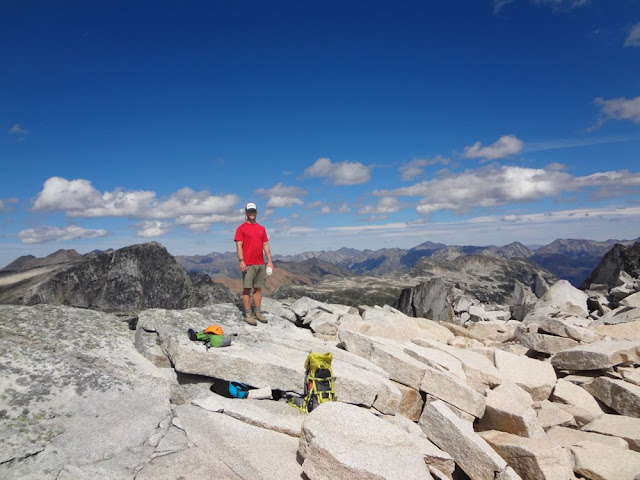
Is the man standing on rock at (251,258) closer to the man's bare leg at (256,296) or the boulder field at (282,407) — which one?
the man's bare leg at (256,296)

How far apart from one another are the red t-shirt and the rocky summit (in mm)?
1928

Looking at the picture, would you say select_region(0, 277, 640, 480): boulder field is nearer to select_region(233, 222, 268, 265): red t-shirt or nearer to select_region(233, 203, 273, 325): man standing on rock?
select_region(233, 203, 273, 325): man standing on rock

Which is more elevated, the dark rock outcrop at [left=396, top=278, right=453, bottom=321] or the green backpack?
the green backpack

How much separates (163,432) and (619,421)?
9777mm

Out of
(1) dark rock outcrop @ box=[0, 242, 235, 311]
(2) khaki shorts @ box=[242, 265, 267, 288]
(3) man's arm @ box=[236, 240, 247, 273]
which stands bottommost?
(1) dark rock outcrop @ box=[0, 242, 235, 311]

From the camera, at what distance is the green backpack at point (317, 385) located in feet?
25.3

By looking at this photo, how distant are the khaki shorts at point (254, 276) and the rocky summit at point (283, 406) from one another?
45.3 inches

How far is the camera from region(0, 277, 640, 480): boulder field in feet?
18.3

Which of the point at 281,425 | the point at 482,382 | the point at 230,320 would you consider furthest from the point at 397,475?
the point at 230,320

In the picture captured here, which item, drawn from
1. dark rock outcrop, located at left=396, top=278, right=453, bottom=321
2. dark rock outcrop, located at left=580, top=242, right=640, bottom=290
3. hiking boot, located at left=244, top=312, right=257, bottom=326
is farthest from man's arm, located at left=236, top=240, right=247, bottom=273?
dark rock outcrop, located at left=580, top=242, right=640, bottom=290

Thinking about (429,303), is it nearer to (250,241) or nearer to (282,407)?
(250,241)

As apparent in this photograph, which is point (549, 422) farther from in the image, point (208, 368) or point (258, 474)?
point (208, 368)

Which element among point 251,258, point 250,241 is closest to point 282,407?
point 251,258

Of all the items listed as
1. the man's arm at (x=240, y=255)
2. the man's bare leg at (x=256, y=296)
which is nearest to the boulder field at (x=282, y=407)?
the man's bare leg at (x=256, y=296)
